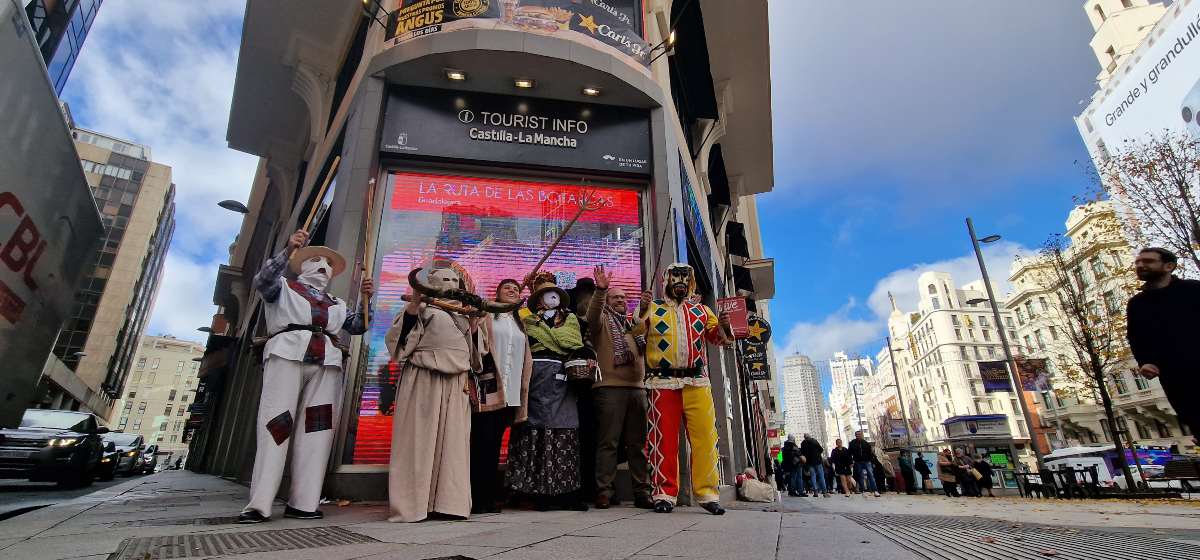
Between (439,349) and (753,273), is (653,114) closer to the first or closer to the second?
(439,349)

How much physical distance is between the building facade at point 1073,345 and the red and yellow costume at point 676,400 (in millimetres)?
19624

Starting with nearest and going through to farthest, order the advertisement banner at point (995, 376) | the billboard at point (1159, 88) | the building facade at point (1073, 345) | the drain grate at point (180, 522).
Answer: the drain grate at point (180, 522) → the advertisement banner at point (995, 376) → the building facade at point (1073, 345) → the billboard at point (1159, 88)

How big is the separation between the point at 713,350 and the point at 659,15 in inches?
238

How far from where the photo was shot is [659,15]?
Answer: 9008mm

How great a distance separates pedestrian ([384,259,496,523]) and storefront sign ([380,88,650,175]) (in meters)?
3.22

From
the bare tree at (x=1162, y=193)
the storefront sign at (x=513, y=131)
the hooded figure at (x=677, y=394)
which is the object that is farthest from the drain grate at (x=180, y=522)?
the bare tree at (x=1162, y=193)

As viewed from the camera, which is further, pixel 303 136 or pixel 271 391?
pixel 303 136

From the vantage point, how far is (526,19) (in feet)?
23.2

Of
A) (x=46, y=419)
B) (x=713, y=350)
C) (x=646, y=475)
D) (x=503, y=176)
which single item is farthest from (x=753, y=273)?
(x=46, y=419)

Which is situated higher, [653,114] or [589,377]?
[653,114]

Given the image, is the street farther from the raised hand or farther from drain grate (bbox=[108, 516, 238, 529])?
the raised hand

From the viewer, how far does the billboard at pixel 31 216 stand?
10.8ft

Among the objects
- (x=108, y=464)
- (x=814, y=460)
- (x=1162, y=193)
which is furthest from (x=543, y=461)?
(x=1162, y=193)

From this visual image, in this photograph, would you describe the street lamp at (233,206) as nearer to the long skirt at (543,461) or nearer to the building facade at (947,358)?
the long skirt at (543,461)
